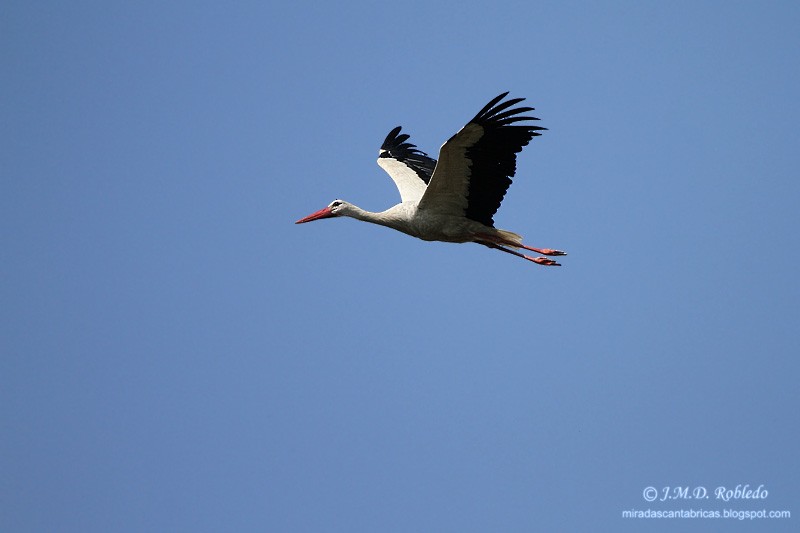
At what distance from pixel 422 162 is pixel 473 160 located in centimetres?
314

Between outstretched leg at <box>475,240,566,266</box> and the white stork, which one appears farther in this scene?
outstretched leg at <box>475,240,566,266</box>

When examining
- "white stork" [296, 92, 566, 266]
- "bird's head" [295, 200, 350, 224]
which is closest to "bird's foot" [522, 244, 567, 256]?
"white stork" [296, 92, 566, 266]

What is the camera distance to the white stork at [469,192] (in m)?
10.3

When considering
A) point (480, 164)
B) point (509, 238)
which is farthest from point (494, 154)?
point (509, 238)

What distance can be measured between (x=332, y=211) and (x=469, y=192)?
81.9 inches

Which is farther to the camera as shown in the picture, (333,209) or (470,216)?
(333,209)

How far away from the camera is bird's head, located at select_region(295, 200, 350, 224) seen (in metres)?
12.2

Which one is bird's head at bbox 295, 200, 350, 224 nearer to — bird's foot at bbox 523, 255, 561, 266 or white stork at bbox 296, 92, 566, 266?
white stork at bbox 296, 92, 566, 266

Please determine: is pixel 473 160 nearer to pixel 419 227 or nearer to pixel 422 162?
pixel 419 227

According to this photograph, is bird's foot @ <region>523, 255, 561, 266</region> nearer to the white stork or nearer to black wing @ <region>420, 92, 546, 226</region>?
the white stork

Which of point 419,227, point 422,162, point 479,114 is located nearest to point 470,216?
point 419,227

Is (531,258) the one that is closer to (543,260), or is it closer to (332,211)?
(543,260)

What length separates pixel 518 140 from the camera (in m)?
10.5

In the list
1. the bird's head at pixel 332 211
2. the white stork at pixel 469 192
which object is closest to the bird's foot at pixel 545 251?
the white stork at pixel 469 192
